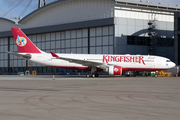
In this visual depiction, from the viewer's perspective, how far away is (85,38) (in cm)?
6316

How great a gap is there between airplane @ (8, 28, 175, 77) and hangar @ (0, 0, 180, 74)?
12.9 m

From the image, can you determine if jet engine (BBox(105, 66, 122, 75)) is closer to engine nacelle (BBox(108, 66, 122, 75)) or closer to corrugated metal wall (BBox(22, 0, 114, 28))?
engine nacelle (BBox(108, 66, 122, 75))

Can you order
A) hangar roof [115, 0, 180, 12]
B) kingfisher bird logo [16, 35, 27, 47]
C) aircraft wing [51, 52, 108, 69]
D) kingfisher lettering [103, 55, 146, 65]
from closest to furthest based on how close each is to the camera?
aircraft wing [51, 52, 108, 69] < kingfisher lettering [103, 55, 146, 65] < kingfisher bird logo [16, 35, 27, 47] < hangar roof [115, 0, 180, 12]

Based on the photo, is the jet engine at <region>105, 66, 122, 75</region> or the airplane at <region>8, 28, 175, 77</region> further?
the airplane at <region>8, 28, 175, 77</region>

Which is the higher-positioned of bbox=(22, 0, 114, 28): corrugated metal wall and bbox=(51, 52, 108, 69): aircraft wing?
bbox=(22, 0, 114, 28): corrugated metal wall

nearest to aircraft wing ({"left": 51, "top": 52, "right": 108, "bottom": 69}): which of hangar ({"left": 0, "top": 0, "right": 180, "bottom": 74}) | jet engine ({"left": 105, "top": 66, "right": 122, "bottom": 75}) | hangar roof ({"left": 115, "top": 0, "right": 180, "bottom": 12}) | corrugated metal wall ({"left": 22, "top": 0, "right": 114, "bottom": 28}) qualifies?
jet engine ({"left": 105, "top": 66, "right": 122, "bottom": 75})

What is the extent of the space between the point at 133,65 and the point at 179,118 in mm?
32589

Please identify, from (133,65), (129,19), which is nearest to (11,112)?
(133,65)

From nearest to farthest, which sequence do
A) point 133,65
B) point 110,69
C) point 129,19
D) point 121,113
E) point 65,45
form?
point 121,113
point 110,69
point 133,65
point 129,19
point 65,45

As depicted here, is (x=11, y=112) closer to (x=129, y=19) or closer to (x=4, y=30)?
(x=129, y=19)

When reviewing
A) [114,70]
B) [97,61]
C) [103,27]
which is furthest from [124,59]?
[103,27]

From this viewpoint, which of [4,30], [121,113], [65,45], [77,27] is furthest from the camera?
[4,30]

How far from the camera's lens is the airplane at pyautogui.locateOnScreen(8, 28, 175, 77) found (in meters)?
39.3

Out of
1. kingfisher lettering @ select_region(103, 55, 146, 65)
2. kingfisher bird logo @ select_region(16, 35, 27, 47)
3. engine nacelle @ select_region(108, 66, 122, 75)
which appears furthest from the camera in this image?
kingfisher bird logo @ select_region(16, 35, 27, 47)
